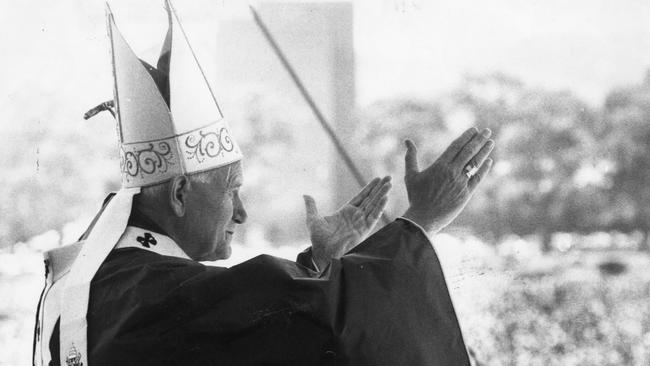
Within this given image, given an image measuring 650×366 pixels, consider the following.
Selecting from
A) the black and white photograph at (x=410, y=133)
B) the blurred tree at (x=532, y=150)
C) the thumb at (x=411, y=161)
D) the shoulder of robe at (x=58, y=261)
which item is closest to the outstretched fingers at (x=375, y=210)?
the thumb at (x=411, y=161)

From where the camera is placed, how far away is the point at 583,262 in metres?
3.04

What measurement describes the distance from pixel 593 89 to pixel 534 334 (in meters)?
0.90

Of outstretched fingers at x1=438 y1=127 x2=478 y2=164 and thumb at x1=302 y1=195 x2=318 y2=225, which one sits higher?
outstretched fingers at x1=438 y1=127 x2=478 y2=164

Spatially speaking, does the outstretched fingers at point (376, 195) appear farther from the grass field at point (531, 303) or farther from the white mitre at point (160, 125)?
the grass field at point (531, 303)

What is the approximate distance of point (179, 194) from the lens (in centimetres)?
A: 173

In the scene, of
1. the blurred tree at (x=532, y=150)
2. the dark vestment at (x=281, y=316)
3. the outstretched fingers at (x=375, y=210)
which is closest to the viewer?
the dark vestment at (x=281, y=316)

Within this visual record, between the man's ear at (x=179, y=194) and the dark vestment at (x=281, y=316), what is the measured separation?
0.20m

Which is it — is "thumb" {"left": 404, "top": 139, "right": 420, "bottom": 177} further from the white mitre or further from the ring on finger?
the white mitre

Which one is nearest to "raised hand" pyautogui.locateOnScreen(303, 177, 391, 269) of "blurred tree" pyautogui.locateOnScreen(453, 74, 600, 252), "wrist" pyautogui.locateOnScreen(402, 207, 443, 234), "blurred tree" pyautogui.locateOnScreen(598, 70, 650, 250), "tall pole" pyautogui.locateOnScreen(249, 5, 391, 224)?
"wrist" pyautogui.locateOnScreen(402, 207, 443, 234)

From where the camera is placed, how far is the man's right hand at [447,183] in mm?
1610

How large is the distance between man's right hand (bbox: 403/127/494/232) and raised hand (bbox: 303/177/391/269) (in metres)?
0.29

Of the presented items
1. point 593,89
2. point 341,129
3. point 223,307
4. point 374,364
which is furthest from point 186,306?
point 593,89

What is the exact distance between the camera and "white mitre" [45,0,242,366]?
1.73 m

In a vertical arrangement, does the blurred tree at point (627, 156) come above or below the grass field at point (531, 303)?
above
